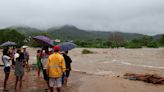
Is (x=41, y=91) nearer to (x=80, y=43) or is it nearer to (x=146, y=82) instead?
(x=146, y=82)

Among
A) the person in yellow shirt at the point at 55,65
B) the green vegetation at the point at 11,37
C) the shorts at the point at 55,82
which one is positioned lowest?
the green vegetation at the point at 11,37

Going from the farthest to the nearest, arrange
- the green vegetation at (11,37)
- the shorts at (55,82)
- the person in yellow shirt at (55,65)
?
the green vegetation at (11,37)
the shorts at (55,82)
the person in yellow shirt at (55,65)

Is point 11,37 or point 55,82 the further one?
point 11,37

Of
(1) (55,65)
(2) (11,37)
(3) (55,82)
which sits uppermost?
(1) (55,65)

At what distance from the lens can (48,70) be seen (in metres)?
8.22

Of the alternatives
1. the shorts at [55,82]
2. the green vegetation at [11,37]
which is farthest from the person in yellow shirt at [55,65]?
the green vegetation at [11,37]

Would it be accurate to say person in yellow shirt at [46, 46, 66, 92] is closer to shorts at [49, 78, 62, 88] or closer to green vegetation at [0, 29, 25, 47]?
shorts at [49, 78, 62, 88]

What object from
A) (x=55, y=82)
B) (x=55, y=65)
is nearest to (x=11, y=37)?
(x=55, y=82)

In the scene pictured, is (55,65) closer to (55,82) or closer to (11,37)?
(55,82)

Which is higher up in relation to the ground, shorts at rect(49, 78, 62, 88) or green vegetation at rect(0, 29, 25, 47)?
shorts at rect(49, 78, 62, 88)

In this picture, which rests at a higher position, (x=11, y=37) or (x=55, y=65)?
(x=55, y=65)

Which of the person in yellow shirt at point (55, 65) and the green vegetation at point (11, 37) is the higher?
the person in yellow shirt at point (55, 65)

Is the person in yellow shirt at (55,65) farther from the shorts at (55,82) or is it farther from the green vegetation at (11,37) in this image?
the green vegetation at (11,37)

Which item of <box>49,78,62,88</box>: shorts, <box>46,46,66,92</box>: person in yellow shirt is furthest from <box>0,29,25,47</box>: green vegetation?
<box>46,46,66,92</box>: person in yellow shirt
